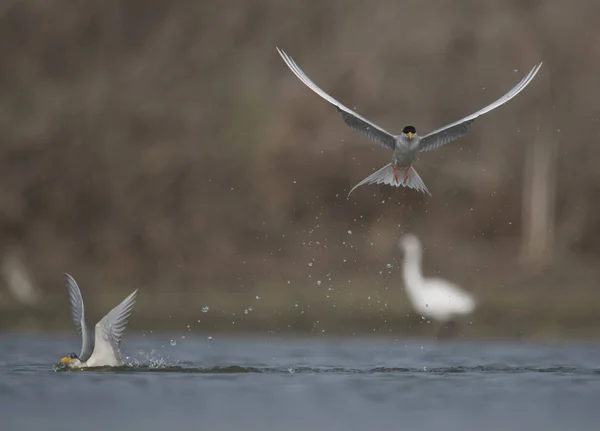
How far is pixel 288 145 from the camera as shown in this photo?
3366 centimetres

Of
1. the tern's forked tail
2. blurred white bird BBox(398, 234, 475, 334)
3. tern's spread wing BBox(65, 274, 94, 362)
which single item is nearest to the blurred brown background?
blurred white bird BBox(398, 234, 475, 334)

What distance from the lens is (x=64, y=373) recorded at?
13617 millimetres

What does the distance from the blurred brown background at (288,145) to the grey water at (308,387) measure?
10513mm

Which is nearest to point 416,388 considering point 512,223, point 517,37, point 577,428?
point 577,428

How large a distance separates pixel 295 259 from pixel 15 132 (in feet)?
25.6

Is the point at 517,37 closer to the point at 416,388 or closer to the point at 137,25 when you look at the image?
the point at 137,25

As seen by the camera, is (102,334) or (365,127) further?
(365,127)

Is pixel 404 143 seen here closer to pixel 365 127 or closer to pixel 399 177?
pixel 399 177

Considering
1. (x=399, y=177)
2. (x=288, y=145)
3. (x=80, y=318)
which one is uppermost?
(x=288, y=145)

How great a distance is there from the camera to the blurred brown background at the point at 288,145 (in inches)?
1187

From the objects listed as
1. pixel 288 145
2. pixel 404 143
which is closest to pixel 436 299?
pixel 404 143

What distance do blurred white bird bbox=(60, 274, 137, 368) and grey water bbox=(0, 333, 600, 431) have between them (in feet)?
0.40

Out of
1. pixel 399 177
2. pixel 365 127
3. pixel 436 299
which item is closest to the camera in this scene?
pixel 365 127

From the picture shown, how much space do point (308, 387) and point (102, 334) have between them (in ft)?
6.39
